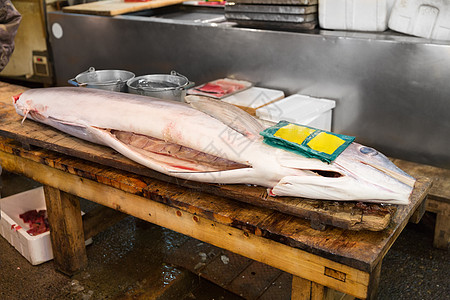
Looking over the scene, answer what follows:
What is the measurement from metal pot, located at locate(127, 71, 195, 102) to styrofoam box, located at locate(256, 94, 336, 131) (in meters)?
0.60

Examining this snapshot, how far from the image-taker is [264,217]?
5.75ft

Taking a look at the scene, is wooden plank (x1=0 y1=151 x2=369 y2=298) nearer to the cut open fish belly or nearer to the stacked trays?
the cut open fish belly

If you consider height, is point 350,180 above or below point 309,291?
above

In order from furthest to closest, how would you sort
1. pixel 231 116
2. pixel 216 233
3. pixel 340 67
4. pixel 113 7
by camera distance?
pixel 113 7
pixel 340 67
pixel 231 116
pixel 216 233

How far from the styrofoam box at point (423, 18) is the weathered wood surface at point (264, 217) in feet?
4.53

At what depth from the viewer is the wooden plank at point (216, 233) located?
1579 millimetres

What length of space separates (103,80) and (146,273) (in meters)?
1.15

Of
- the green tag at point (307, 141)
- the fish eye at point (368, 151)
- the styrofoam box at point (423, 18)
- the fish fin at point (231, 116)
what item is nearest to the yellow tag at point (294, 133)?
the green tag at point (307, 141)

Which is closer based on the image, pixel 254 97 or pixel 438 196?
pixel 438 196

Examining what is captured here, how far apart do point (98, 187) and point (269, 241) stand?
0.90 metres

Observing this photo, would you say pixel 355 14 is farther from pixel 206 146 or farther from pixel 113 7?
pixel 113 7

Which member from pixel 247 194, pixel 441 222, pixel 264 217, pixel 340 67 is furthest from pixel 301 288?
pixel 340 67

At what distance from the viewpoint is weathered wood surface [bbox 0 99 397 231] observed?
1.59 m

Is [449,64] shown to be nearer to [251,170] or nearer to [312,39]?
[312,39]
